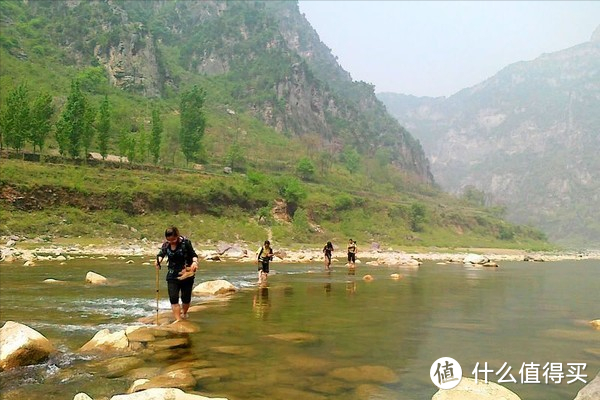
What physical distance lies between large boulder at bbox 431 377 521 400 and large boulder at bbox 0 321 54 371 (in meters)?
6.39

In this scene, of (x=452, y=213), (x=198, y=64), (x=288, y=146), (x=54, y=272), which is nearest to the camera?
(x=54, y=272)

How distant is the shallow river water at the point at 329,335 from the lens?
6.90 metres

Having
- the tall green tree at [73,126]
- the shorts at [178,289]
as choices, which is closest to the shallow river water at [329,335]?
the shorts at [178,289]

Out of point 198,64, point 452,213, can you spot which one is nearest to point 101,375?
point 452,213

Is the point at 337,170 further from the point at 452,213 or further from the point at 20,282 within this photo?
the point at 20,282

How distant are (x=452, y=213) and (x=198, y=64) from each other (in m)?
125

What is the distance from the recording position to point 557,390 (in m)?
6.95

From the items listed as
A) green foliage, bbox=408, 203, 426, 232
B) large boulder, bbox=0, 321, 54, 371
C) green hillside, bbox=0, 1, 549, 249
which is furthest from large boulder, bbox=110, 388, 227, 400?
green foliage, bbox=408, 203, 426, 232

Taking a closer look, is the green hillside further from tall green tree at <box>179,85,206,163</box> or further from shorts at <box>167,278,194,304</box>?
shorts at <box>167,278,194,304</box>

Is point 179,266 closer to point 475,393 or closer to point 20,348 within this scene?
point 20,348

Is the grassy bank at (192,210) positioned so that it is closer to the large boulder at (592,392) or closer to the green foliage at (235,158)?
the green foliage at (235,158)

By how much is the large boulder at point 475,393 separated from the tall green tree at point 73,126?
68107 millimetres

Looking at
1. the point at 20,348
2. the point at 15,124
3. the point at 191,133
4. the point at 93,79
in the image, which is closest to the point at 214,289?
the point at 20,348

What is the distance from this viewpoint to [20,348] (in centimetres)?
777
